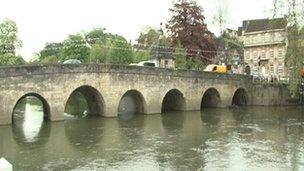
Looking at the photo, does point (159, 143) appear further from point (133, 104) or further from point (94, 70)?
point (133, 104)

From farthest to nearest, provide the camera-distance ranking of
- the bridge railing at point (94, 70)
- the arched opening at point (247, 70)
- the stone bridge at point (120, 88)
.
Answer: the arched opening at point (247, 70), the stone bridge at point (120, 88), the bridge railing at point (94, 70)

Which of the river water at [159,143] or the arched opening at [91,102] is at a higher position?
the arched opening at [91,102]

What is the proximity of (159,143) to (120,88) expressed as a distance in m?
11.5

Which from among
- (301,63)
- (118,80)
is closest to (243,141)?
(301,63)

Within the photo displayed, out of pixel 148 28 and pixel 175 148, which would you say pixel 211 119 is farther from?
pixel 148 28

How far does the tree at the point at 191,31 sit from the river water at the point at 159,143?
19.6 m

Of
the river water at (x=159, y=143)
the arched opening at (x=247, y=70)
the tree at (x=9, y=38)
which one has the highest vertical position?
the tree at (x=9, y=38)

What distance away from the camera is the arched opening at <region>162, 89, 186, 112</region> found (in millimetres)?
39594

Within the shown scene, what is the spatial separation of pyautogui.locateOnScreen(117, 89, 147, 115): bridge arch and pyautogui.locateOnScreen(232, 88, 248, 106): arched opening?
9.90 meters

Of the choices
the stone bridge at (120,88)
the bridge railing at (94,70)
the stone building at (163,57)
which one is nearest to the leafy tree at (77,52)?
the stone building at (163,57)

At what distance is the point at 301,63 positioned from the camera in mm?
18047

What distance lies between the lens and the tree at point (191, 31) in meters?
54.2

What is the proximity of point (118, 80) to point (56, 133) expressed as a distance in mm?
8144

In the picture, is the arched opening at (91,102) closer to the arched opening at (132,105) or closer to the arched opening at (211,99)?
the arched opening at (132,105)
